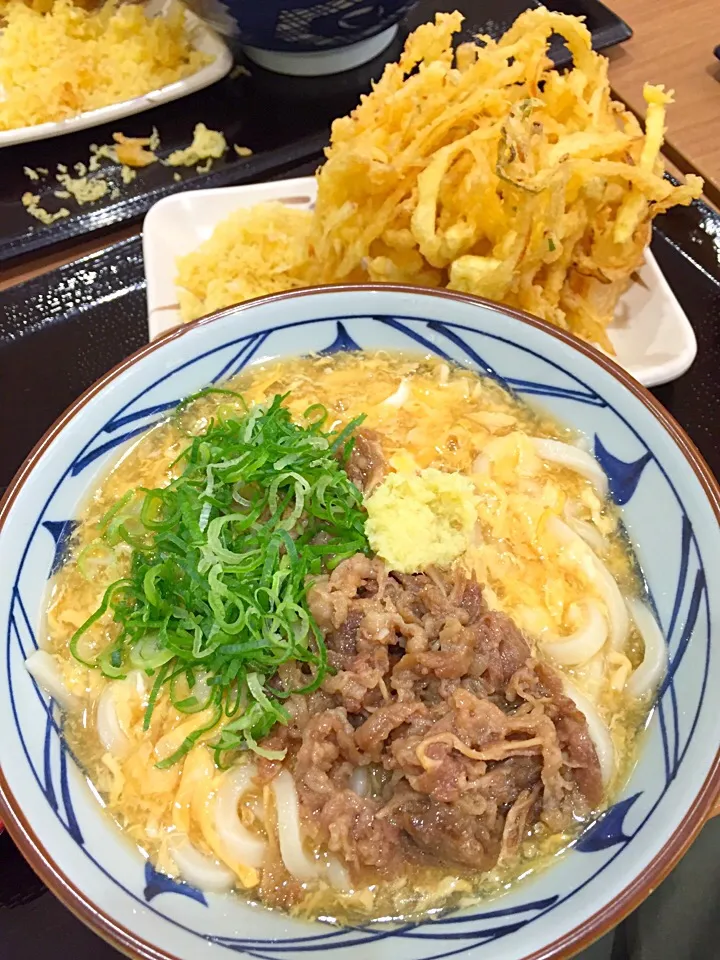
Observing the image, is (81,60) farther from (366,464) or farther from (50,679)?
(50,679)

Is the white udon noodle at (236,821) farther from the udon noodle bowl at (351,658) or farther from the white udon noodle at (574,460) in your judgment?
the white udon noodle at (574,460)

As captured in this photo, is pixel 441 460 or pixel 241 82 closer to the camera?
pixel 441 460

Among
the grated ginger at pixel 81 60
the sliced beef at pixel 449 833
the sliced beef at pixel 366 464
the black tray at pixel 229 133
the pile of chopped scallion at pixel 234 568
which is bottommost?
the sliced beef at pixel 449 833

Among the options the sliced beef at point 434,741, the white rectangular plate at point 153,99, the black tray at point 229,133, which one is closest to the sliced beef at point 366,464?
the sliced beef at point 434,741

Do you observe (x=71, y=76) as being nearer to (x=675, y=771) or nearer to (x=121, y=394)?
(x=121, y=394)

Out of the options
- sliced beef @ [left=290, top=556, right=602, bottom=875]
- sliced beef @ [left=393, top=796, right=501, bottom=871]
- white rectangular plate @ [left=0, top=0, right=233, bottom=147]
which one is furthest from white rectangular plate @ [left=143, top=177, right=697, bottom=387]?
sliced beef @ [left=393, top=796, right=501, bottom=871]

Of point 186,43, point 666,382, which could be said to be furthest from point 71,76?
point 666,382
